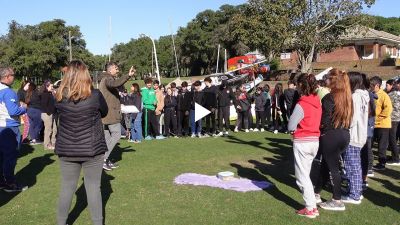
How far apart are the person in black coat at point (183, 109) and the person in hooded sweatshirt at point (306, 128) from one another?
9483 millimetres

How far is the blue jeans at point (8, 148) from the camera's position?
7.27 meters

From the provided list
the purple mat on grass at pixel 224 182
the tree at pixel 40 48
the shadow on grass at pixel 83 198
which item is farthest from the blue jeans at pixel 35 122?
the tree at pixel 40 48

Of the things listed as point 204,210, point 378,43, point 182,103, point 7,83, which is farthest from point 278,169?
point 378,43

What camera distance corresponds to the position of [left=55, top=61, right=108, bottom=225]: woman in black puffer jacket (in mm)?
4871

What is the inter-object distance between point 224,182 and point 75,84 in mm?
4026

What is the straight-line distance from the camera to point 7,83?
7160 mm

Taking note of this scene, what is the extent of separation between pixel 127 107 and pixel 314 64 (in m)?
40.4

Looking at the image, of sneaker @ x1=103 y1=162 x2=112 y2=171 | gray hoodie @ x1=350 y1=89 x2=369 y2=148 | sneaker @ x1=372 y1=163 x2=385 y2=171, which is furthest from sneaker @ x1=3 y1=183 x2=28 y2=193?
sneaker @ x1=372 y1=163 x2=385 y2=171

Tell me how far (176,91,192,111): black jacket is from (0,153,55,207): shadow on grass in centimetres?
515

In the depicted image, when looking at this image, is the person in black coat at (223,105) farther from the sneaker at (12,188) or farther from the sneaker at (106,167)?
the sneaker at (12,188)

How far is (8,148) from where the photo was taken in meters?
7.33

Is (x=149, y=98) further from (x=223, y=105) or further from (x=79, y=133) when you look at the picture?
(x=79, y=133)

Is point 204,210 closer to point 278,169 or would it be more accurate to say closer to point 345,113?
point 345,113
